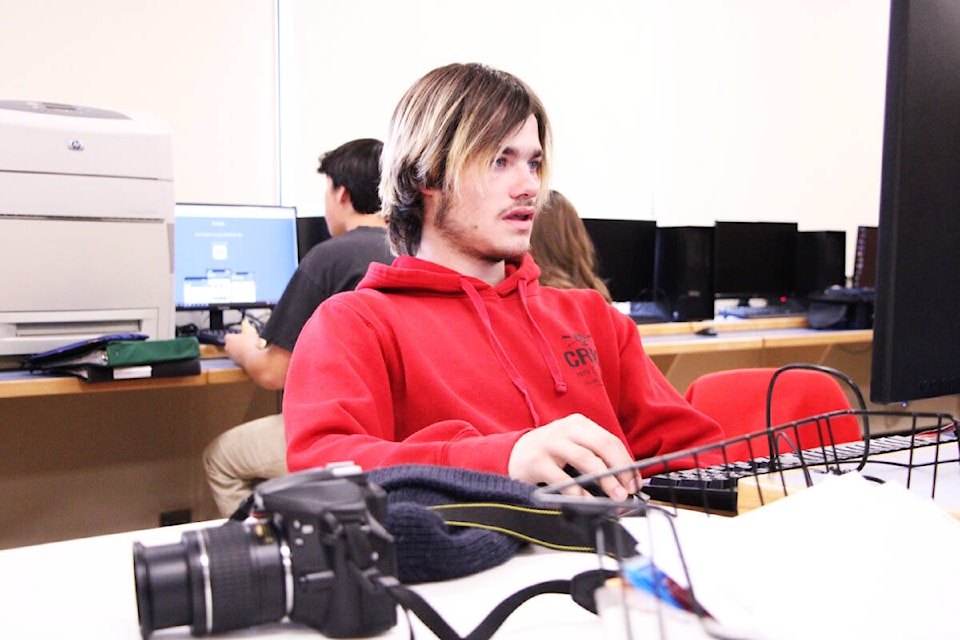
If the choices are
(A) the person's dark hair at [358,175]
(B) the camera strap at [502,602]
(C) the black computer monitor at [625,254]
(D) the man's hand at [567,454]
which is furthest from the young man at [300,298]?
(B) the camera strap at [502,602]

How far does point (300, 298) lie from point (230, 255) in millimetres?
778

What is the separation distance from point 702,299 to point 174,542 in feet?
11.4

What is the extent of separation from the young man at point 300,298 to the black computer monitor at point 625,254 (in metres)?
1.23

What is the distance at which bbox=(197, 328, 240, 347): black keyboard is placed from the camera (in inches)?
111

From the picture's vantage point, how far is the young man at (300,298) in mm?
2389

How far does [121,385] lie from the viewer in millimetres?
2311

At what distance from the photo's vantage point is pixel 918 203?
80 cm

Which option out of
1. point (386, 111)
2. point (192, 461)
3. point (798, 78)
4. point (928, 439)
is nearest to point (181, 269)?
point (192, 461)

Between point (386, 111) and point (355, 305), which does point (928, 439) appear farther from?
point (386, 111)

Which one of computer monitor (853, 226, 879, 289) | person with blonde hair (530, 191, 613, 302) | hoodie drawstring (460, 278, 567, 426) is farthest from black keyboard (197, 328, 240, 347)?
computer monitor (853, 226, 879, 289)

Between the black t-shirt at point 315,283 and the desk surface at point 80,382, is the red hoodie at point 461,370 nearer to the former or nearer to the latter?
the black t-shirt at point 315,283

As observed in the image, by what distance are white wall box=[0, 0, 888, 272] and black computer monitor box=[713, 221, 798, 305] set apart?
45 cm

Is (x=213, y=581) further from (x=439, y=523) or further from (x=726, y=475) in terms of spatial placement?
(x=726, y=475)

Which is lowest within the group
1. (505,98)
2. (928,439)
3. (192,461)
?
(192,461)
